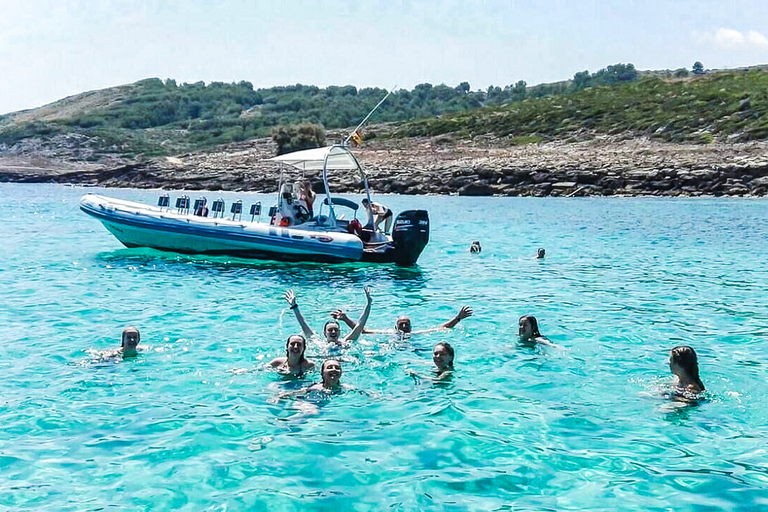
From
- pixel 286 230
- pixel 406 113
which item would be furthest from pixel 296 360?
pixel 406 113

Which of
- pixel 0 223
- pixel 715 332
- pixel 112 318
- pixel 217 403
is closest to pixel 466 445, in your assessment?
pixel 217 403

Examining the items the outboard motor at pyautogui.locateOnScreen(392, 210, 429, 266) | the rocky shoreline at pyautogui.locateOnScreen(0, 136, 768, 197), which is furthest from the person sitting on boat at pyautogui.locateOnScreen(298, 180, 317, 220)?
→ the rocky shoreline at pyautogui.locateOnScreen(0, 136, 768, 197)

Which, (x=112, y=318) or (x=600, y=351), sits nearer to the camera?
(x=600, y=351)

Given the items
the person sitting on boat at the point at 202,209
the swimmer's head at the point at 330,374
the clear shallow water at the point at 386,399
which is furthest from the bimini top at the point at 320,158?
the swimmer's head at the point at 330,374

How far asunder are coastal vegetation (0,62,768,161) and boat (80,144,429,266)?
33.9 m

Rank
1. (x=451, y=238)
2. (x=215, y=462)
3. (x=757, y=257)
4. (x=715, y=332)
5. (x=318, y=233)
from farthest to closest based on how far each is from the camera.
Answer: (x=451, y=238) → (x=757, y=257) → (x=318, y=233) → (x=715, y=332) → (x=215, y=462)

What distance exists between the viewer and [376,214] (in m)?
18.5

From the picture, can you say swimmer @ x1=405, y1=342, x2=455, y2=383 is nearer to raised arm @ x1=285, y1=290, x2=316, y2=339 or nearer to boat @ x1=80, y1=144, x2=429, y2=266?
raised arm @ x1=285, y1=290, x2=316, y2=339

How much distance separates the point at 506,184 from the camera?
42.4 metres

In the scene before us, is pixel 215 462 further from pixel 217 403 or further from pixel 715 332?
pixel 715 332

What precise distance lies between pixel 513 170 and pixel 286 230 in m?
28.7

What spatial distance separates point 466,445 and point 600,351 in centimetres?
369

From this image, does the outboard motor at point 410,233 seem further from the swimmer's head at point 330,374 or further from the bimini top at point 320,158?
the swimmer's head at point 330,374

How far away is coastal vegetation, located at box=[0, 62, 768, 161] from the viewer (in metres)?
51.8
